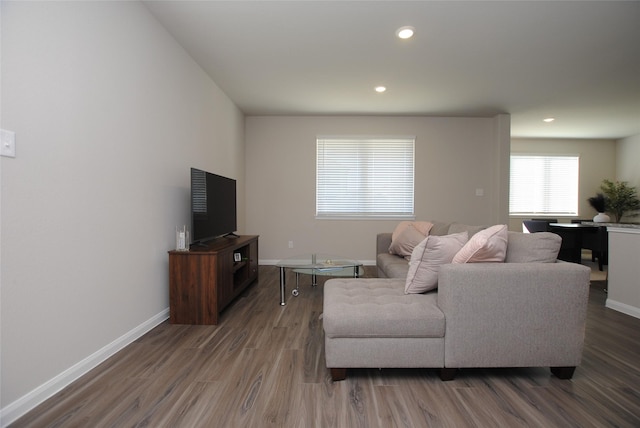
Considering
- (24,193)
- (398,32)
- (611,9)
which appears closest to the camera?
(24,193)

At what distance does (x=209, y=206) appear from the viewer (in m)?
3.13

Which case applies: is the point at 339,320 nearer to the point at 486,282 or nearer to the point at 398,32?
the point at 486,282

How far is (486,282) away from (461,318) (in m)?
0.24

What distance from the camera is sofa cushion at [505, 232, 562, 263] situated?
6.16ft

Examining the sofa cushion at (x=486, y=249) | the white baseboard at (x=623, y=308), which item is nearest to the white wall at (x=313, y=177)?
the white baseboard at (x=623, y=308)

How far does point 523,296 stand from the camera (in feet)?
5.67

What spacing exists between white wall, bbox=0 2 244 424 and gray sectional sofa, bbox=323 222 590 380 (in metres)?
1.46

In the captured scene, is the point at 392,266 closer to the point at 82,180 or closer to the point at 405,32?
the point at 405,32

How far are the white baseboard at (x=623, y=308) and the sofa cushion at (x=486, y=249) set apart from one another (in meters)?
2.09

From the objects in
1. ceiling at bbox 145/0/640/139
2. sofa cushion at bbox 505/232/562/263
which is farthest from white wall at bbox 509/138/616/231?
sofa cushion at bbox 505/232/562/263

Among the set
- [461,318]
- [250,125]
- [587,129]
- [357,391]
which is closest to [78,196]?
[357,391]

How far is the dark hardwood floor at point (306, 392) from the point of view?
147cm

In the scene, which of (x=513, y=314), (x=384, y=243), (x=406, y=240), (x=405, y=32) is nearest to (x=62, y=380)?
(x=513, y=314)

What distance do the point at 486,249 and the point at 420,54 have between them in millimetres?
2267
